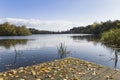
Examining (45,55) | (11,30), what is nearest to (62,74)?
(45,55)

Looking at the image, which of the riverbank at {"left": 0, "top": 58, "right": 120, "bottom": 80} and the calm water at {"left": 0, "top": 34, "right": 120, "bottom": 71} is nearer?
the riverbank at {"left": 0, "top": 58, "right": 120, "bottom": 80}

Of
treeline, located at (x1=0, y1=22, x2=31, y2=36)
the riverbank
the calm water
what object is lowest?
the calm water

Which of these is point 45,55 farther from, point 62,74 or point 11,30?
point 11,30

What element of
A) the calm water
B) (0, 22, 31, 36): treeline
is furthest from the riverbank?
(0, 22, 31, 36): treeline

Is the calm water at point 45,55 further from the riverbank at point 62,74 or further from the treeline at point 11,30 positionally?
the treeline at point 11,30

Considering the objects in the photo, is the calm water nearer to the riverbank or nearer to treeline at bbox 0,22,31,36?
the riverbank

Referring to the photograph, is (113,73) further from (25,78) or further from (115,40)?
(115,40)

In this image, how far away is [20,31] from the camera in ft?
384

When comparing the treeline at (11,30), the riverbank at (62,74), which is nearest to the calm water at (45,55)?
the riverbank at (62,74)

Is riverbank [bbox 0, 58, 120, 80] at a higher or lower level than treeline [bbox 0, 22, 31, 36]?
lower

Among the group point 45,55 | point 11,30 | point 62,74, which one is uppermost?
point 11,30

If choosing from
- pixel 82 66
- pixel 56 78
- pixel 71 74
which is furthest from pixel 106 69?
pixel 56 78

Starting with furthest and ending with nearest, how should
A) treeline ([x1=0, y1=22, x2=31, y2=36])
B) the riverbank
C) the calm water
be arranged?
treeline ([x1=0, y1=22, x2=31, y2=36]), the calm water, the riverbank

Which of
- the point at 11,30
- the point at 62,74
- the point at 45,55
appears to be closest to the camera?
the point at 62,74
